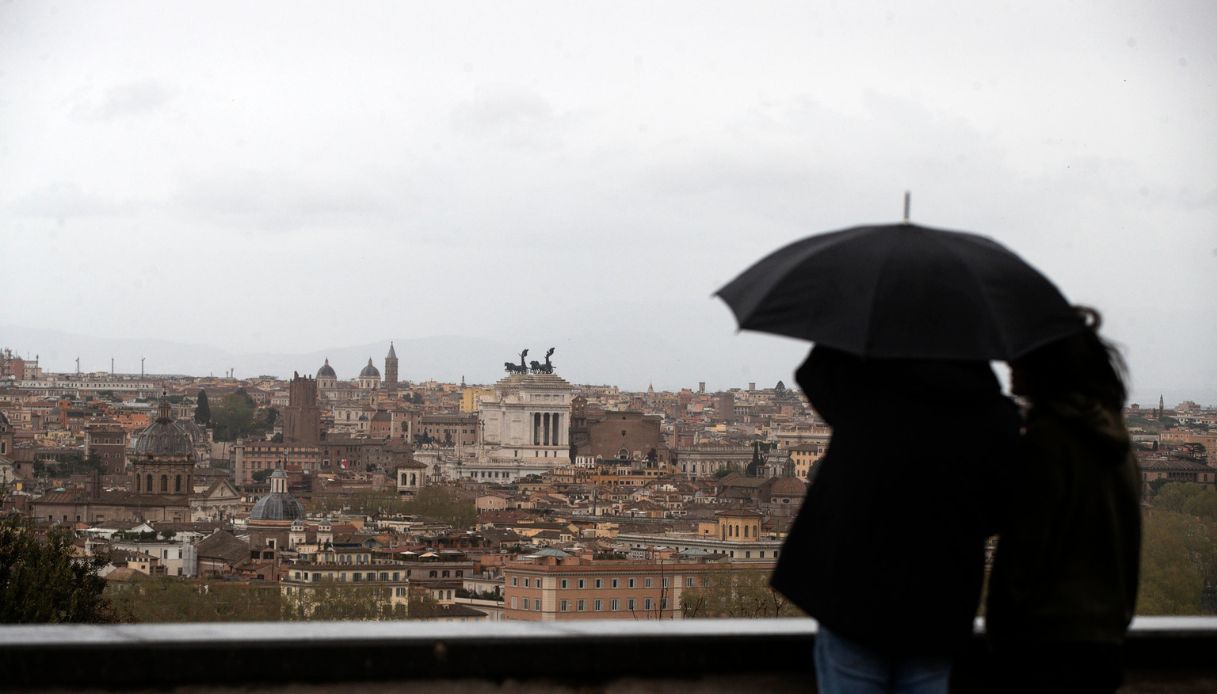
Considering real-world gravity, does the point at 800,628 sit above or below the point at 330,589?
above

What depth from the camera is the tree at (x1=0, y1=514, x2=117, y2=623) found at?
15180 millimetres

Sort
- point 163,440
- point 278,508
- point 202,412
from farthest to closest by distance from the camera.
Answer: point 202,412, point 163,440, point 278,508

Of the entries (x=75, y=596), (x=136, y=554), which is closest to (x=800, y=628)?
(x=75, y=596)

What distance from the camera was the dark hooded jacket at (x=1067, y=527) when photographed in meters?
2.25

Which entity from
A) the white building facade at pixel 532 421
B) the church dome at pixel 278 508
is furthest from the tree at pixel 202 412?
the church dome at pixel 278 508

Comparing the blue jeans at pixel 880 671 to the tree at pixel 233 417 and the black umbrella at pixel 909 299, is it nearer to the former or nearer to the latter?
the black umbrella at pixel 909 299

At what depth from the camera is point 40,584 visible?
1555 cm

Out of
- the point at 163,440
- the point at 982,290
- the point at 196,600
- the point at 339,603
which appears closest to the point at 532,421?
the point at 163,440

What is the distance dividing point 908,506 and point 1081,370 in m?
0.29

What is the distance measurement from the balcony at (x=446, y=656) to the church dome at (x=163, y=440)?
52.4 metres

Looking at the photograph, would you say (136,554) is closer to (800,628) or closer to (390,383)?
(800,628)

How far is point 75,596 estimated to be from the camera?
53.1 ft

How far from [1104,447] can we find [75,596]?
15090mm

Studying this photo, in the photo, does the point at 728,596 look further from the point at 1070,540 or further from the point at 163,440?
the point at 163,440
